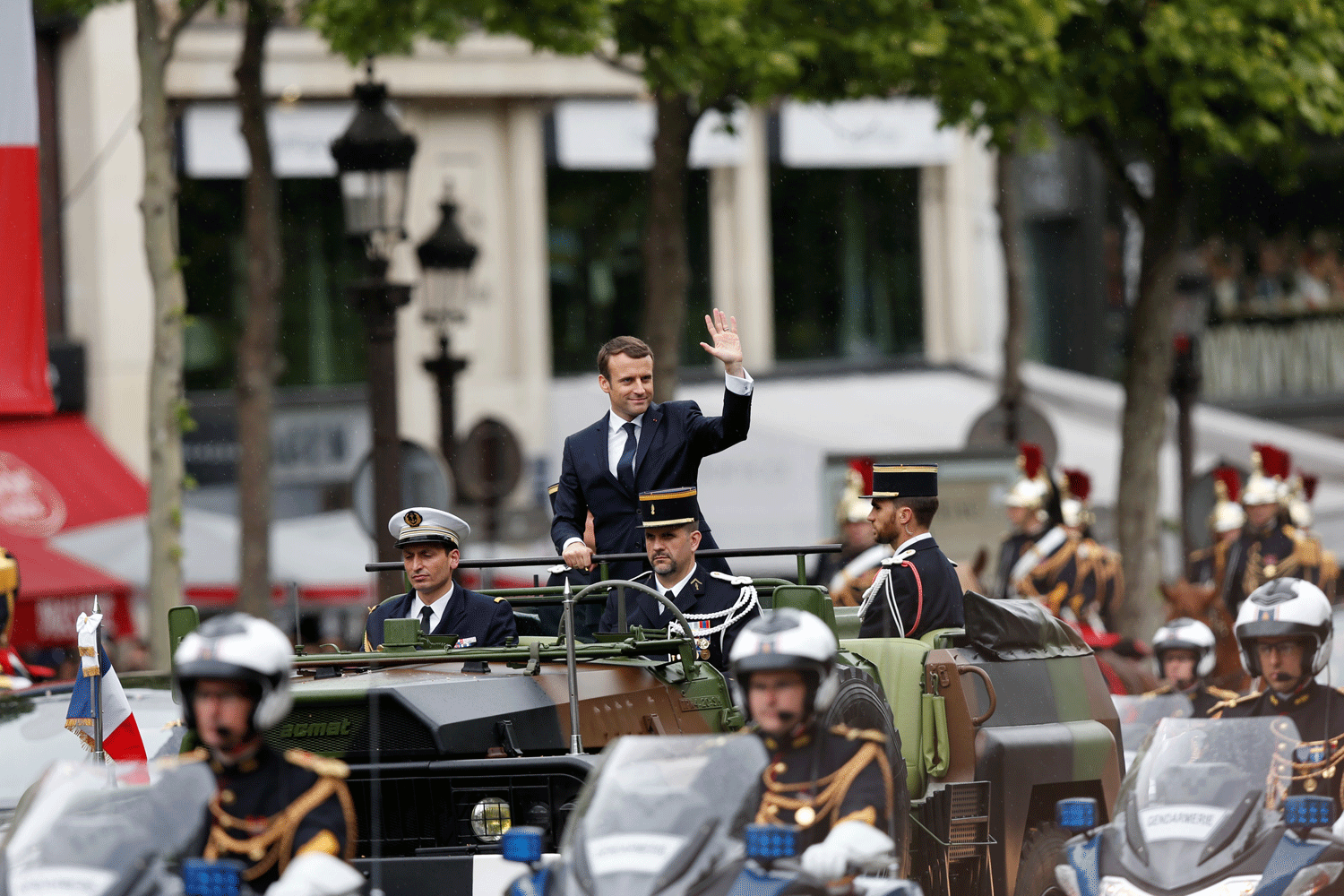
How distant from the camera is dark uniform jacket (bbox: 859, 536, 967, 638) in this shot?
30.4 ft

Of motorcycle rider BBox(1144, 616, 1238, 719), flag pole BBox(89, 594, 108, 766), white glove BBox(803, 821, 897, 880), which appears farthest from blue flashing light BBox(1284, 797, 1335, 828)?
motorcycle rider BBox(1144, 616, 1238, 719)

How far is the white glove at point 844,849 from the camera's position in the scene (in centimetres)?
557

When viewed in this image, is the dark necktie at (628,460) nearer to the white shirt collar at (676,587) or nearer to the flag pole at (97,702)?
the white shirt collar at (676,587)

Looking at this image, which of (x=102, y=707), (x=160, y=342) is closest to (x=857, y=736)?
(x=102, y=707)

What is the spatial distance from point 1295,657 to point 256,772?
3629mm

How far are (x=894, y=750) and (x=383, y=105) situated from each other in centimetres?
767

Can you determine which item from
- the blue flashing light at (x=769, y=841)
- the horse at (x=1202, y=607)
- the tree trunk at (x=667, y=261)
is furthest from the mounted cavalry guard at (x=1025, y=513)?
the blue flashing light at (x=769, y=841)

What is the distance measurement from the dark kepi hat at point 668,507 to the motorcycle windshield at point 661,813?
2001 millimetres

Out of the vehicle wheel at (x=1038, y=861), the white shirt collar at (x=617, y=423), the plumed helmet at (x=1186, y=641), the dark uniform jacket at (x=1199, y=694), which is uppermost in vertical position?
the white shirt collar at (x=617, y=423)

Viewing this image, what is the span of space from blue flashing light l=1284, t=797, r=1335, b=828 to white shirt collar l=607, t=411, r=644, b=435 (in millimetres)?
3175

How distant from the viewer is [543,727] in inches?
291

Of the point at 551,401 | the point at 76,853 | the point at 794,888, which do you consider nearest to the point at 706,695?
the point at 794,888

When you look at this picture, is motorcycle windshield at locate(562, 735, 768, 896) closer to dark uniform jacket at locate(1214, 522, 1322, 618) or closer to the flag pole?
the flag pole

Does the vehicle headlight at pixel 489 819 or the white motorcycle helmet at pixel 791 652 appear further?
the vehicle headlight at pixel 489 819
